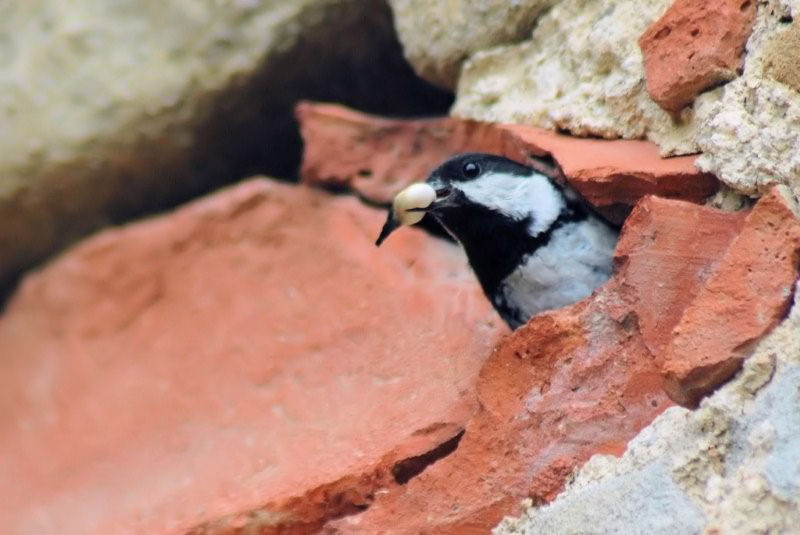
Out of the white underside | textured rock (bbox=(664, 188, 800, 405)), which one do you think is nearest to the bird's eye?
the white underside

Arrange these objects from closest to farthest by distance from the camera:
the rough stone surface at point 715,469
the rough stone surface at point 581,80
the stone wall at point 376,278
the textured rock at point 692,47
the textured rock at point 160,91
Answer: the rough stone surface at point 715,469
the stone wall at point 376,278
the textured rock at point 692,47
the rough stone surface at point 581,80
the textured rock at point 160,91

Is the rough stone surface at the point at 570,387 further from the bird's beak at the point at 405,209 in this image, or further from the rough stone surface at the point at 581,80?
the bird's beak at the point at 405,209

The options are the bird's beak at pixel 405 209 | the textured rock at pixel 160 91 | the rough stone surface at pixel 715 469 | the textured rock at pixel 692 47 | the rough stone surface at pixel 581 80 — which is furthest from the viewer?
the textured rock at pixel 160 91

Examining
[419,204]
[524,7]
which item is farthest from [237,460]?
[524,7]

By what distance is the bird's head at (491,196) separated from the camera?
4.79 feet

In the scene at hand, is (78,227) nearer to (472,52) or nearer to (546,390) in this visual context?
(472,52)

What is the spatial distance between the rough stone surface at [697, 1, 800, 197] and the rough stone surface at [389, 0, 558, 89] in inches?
13.9

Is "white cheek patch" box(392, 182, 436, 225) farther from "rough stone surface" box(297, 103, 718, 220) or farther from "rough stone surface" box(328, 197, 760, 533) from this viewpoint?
"rough stone surface" box(328, 197, 760, 533)

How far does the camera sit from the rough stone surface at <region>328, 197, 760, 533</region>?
105cm

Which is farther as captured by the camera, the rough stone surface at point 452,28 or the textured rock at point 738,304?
the rough stone surface at point 452,28

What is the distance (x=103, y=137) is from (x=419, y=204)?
0.62m

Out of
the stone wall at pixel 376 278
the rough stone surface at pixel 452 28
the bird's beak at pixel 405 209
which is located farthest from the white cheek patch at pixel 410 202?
the rough stone surface at pixel 452 28

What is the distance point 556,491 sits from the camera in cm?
104

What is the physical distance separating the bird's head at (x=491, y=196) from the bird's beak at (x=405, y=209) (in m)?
0.04
